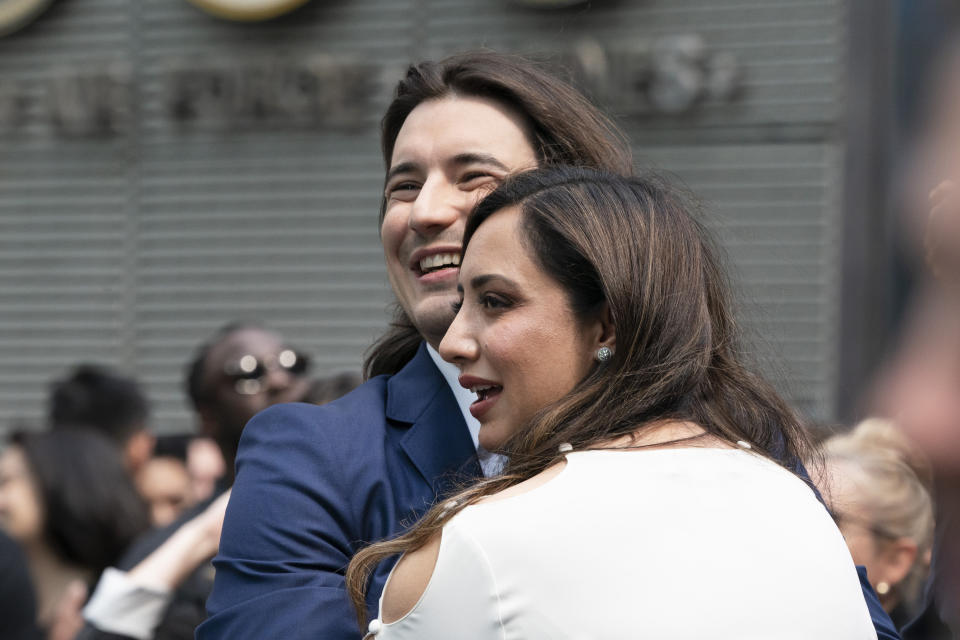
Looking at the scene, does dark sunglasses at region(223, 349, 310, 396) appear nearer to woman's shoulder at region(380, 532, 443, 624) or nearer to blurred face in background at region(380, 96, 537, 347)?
blurred face in background at region(380, 96, 537, 347)

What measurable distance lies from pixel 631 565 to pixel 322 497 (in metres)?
0.67

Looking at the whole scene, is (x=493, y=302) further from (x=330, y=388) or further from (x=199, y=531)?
(x=330, y=388)

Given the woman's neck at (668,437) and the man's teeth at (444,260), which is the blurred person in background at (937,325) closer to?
the woman's neck at (668,437)

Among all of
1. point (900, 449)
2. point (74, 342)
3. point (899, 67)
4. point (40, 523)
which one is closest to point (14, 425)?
point (74, 342)

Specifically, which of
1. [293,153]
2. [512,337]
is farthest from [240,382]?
[293,153]

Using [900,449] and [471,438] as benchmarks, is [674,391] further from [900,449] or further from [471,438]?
[900,449]

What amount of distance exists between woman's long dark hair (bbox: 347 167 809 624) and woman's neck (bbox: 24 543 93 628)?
3230 millimetres

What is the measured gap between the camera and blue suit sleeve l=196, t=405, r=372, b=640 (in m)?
1.88

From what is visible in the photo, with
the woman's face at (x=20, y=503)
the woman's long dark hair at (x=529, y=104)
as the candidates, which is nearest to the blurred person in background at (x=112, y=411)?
the woman's face at (x=20, y=503)

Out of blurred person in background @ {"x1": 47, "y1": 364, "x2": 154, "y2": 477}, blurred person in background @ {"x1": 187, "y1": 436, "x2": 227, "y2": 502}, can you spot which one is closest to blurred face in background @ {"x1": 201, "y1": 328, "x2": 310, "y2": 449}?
blurred person in background @ {"x1": 187, "y1": 436, "x2": 227, "y2": 502}

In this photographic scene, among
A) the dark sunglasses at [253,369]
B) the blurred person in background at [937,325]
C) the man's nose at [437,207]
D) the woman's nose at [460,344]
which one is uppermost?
the blurred person in background at [937,325]

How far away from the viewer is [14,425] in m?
7.83

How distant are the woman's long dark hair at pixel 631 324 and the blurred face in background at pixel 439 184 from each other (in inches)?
13.3

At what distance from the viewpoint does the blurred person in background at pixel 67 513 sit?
185 inches
